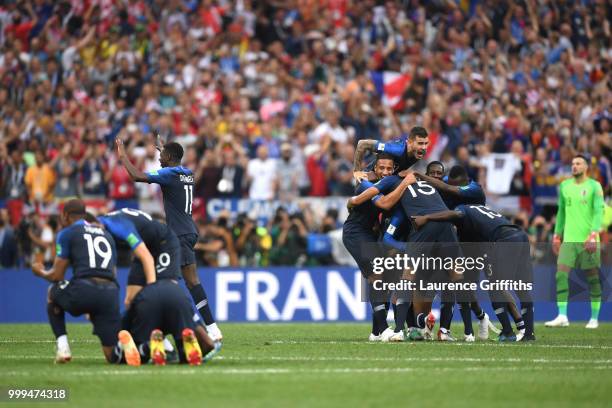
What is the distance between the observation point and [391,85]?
26812 millimetres

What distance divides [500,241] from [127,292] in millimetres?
5712

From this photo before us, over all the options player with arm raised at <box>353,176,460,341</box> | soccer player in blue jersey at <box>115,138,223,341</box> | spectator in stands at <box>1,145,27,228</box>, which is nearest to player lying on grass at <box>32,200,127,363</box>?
soccer player in blue jersey at <box>115,138,223,341</box>

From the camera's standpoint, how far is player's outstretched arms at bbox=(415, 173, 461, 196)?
51.0ft

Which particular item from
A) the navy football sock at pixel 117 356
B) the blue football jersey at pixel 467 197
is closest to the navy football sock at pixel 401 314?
the blue football jersey at pixel 467 197

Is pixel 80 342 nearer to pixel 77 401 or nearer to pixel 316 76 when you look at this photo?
pixel 77 401

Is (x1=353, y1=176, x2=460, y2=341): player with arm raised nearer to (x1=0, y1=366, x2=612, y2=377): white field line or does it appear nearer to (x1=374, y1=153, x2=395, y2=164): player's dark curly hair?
(x1=374, y1=153, x2=395, y2=164): player's dark curly hair

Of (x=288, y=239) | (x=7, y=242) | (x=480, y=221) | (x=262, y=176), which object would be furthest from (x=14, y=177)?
(x=480, y=221)

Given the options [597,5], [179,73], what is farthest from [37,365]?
[597,5]

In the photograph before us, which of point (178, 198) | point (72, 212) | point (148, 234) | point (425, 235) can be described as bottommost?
point (425, 235)

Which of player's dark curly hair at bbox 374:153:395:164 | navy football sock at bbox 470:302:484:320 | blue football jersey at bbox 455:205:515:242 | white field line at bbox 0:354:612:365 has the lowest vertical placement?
white field line at bbox 0:354:612:365

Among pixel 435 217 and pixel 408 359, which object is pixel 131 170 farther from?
pixel 408 359

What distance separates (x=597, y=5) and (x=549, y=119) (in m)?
4.51

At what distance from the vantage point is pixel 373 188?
15125 millimetres

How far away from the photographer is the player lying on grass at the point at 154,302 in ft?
38.1
